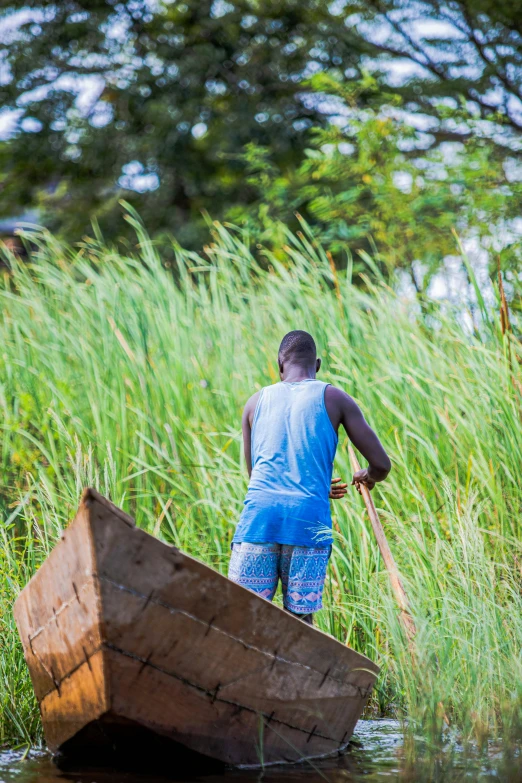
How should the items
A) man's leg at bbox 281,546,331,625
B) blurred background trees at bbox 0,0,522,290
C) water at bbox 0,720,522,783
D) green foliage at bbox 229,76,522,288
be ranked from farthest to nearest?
blurred background trees at bbox 0,0,522,290, green foliage at bbox 229,76,522,288, man's leg at bbox 281,546,331,625, water at bbox 0,720,522,783

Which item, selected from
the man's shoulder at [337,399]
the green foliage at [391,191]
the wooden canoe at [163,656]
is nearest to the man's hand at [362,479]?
the man's shoulder at [337,399]

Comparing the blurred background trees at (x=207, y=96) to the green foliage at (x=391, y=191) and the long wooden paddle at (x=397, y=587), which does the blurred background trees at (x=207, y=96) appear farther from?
the long wooden paddle at (x=397, y=587)

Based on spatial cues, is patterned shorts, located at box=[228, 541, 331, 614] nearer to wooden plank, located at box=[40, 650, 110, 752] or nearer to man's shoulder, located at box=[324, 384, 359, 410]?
man's shoulder, located at box=[324, 384, 359, 410]

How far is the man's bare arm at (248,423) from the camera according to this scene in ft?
12.2

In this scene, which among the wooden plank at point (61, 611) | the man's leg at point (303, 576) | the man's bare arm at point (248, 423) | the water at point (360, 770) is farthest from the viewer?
the man's bare arm at point (248, 423)

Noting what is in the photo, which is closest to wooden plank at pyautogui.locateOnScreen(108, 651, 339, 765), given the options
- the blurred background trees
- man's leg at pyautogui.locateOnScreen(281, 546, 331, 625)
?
man's leg at pyautogui.locateOnScreen(281, 546, 331, 625)

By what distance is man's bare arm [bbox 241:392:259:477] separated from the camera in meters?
3.72

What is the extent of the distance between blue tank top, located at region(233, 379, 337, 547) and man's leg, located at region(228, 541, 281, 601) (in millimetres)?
43

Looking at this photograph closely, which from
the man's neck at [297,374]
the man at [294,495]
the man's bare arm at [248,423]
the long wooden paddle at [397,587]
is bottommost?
the long wooden paddle at [397,587]

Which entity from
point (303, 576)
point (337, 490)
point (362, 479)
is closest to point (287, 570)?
point (303, 576)

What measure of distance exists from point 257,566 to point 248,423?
664 mm

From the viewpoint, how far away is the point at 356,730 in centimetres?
377

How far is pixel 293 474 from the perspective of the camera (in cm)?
341

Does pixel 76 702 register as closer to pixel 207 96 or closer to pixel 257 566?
pixel 257 566
